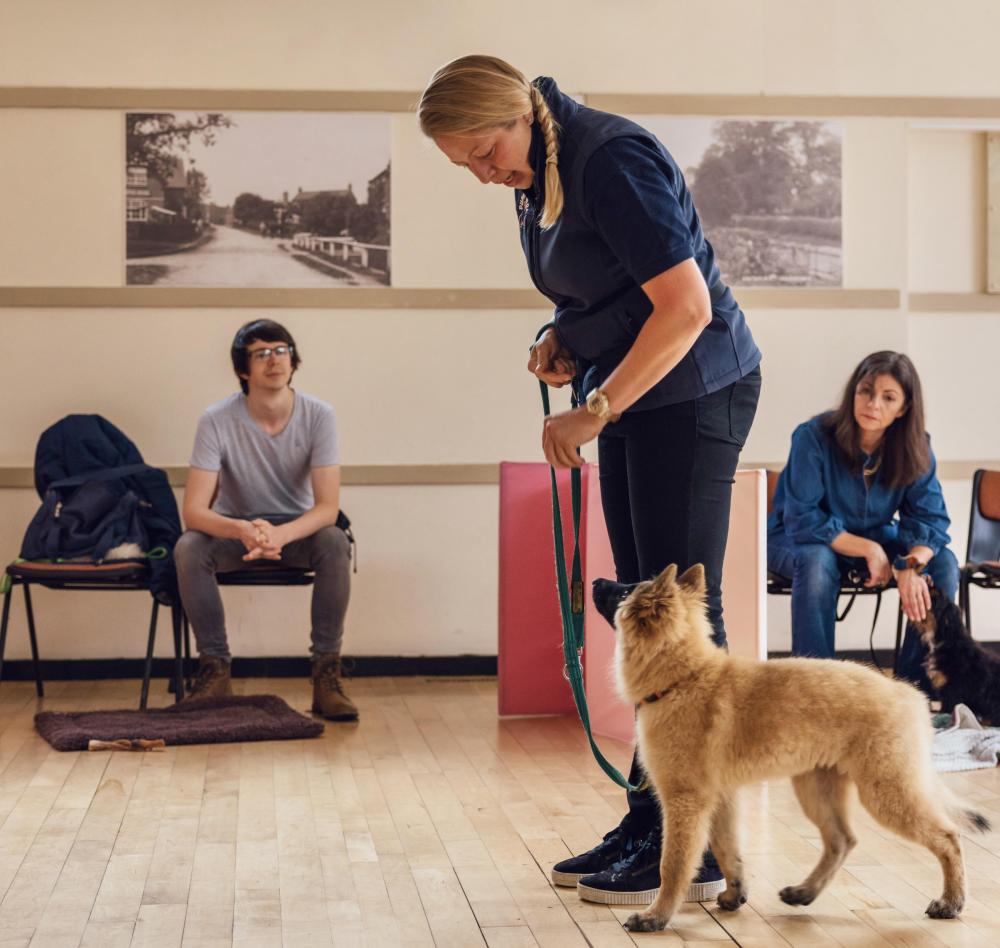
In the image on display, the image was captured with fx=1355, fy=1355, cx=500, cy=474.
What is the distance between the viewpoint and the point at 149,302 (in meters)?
5.12

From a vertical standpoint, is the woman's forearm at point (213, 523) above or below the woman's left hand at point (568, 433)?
below

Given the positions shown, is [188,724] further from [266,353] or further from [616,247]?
[616,247]

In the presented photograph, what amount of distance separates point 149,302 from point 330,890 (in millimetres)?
3176

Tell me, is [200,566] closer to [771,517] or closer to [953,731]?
[771,517]

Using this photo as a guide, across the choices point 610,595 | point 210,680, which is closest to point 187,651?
point 210,680

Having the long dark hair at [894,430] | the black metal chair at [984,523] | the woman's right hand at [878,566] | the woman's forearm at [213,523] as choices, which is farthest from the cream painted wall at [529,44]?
the woman's right hand at [878,566]

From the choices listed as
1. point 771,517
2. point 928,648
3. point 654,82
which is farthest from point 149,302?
point 928,648

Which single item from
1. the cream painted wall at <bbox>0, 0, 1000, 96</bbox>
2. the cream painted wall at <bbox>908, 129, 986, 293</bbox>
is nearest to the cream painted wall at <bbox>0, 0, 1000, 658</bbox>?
the cream painted wall at <bbox>0, 0, 1000, 96</bbox>

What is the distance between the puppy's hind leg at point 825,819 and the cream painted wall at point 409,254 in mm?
2966

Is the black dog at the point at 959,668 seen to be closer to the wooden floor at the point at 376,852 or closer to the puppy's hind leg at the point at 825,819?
the wooden floor at the point at 376,852

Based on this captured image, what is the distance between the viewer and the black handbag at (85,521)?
14.8 feet

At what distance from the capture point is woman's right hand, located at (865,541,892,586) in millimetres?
4258

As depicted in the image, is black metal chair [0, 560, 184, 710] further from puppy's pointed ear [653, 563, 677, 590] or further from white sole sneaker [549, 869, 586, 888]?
puppy's pointed ear [653, 563, 677, 590]

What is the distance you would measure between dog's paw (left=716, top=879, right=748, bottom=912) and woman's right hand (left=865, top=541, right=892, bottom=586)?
6.93 ft
